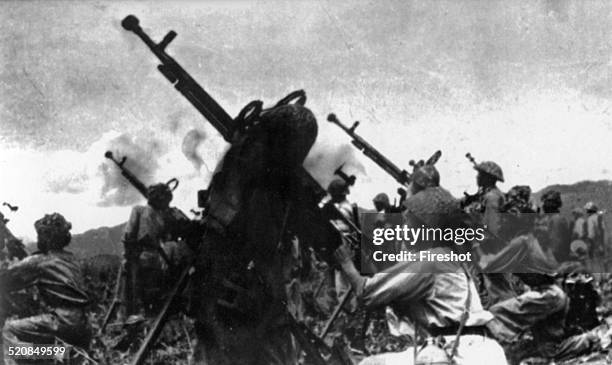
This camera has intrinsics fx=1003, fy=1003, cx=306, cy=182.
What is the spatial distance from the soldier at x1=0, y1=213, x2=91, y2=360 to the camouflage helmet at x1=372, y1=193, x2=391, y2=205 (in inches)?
130

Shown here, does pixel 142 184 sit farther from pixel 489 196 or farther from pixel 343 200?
pixel 489 196

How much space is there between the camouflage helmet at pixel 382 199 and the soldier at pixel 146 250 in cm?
203

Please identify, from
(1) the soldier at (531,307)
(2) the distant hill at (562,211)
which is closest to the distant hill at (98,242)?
(2) the distant hill at (562,211)

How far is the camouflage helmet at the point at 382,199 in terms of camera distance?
9.64m

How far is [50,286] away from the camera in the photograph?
729 centimetres

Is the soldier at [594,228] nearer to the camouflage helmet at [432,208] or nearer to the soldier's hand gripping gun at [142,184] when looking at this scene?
the soldier's hand gripping gun at [142,184]

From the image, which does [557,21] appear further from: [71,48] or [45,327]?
[45,327]

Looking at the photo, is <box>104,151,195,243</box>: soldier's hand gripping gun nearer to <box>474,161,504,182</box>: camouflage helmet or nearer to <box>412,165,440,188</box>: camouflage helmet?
<box>474,161,504,182</box>: camouflage helmet

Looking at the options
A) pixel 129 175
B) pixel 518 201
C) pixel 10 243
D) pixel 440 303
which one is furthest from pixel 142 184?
pixel 440 303

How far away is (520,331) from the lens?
26.6 feet

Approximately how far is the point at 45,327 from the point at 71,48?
278cm

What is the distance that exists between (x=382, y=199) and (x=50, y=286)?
3.57m

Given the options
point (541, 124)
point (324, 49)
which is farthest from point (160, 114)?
point (541, 124)

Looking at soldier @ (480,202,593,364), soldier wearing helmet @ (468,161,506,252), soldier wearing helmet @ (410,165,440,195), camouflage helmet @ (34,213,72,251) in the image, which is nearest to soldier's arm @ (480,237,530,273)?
soldier @ (480,202,593,364)
